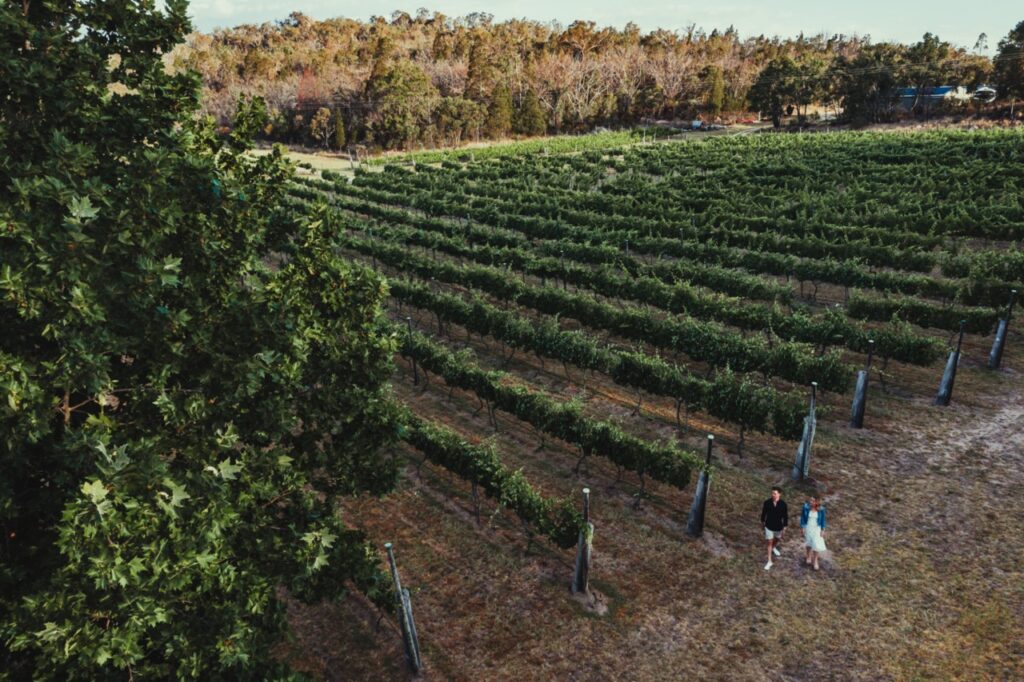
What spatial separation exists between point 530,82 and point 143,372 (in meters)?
109

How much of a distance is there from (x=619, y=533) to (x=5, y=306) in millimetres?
12524

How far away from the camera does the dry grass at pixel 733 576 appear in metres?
12.2

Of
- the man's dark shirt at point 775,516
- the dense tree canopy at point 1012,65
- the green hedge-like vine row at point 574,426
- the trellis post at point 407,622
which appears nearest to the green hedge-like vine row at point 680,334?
the green hedge-like vine row at point 574,426

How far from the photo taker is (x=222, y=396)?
9156 millimetres

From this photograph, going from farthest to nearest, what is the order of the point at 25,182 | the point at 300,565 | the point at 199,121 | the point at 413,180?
1. the point at 413,180
2. the point at 199,121
3. the point at 300,565
4. the point at 25,182

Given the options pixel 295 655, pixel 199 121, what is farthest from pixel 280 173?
pixel 295 655

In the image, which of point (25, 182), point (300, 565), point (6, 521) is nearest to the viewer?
point (25, 182)

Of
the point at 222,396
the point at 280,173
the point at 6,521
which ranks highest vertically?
the point at 280,173

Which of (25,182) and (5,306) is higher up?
(25,182)

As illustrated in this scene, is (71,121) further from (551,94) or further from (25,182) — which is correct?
(551,94)

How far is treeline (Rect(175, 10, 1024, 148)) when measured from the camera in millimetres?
91250

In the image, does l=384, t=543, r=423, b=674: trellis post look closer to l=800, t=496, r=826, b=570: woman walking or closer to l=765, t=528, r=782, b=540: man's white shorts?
l=765, t=528, r=782, b=540: man's white shorts

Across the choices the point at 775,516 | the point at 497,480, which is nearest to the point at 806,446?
the point at 775,516

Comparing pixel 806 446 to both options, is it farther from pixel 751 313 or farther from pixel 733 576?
pixel 751 313
